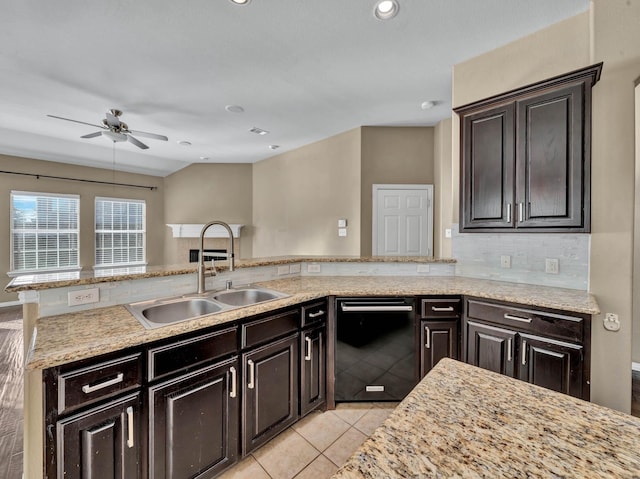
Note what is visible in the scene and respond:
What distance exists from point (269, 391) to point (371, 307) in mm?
873

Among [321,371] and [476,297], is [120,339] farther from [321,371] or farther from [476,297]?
[476,297]

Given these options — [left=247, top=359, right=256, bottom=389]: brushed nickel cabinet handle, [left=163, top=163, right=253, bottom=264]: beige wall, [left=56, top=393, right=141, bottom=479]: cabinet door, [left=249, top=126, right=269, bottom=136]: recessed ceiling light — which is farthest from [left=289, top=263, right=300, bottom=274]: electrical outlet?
[left=163, top=163, right=253, bottom=264]: beige wall

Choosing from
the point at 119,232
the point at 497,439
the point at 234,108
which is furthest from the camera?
the point at 119,232

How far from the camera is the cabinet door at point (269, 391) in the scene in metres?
1.61

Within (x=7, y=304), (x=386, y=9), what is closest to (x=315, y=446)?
(x=386, y=9)

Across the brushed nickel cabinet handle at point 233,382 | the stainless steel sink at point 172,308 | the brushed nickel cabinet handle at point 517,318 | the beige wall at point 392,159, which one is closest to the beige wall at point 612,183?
the brushed nickel cabinet handle at point 517,318

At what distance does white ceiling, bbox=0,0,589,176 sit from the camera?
2.03 meters

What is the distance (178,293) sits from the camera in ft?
6.25

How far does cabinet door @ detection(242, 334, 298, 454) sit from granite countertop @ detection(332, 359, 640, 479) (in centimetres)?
112

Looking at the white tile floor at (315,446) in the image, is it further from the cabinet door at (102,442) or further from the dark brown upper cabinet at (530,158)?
the dark brown upper cabinet at (530,158)

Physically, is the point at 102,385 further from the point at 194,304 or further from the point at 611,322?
the point at 611,322

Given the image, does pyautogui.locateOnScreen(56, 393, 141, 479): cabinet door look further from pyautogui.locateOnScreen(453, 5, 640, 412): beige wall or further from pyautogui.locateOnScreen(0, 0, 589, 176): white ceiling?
pyautogui.locateOnScreen(453, 5, 640, 412): beige wall

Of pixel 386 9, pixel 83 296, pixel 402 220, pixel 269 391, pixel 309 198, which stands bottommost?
pixel 269 391

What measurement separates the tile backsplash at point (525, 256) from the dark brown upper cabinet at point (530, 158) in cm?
33
